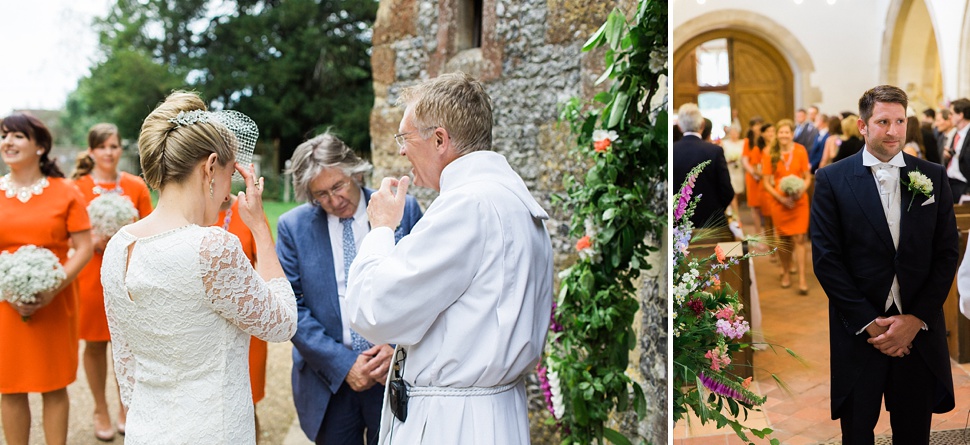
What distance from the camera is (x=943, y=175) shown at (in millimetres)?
1806

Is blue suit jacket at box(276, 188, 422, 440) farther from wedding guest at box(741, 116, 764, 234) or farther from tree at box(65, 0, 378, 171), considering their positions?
tree at box(65, 0, 378, 171)

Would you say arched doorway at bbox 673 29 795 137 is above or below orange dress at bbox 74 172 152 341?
above

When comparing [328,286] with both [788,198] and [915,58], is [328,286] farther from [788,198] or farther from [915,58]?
[915,58]

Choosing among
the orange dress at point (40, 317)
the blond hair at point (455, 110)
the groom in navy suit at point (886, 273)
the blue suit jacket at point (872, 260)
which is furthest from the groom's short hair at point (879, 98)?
the orange dress at point (40, 317)

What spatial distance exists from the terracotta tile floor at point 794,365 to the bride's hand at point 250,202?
1399mm

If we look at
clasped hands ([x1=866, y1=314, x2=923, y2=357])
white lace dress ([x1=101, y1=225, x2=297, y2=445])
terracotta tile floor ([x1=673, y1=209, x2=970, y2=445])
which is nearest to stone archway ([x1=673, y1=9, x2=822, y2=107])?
terracotta tile floor ([x1=673, y1=209, x2=970, y2=445])

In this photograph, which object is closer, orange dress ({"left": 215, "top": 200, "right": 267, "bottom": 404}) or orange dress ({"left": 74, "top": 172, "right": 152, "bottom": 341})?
orange dress ({"left": 215, "top": 200, "right": 267, "bottom": 404})

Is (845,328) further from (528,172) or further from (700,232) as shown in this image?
(528,172)

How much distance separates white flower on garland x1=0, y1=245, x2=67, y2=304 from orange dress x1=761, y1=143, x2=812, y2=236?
3282 millimetres

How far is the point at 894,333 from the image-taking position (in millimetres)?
1863

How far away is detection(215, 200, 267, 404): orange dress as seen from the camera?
3773mm

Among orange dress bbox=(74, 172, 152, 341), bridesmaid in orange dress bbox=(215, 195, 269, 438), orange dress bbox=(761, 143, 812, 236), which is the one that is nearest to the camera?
orange dress bbox=(761, 143, 812, 236)

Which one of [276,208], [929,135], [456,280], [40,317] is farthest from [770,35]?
[276,208]

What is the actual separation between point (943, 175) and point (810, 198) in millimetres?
298
